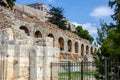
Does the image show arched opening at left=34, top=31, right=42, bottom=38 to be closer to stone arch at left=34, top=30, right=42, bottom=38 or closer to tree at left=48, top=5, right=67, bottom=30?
stone arch at left=34, top=30, right=42, bottom=38

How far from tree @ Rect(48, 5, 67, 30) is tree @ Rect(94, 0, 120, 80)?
52805 millimetres

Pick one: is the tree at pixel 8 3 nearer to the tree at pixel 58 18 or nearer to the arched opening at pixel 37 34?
the arched opening at pixel 37 34

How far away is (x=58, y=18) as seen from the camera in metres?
68.0

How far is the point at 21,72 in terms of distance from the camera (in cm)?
1345

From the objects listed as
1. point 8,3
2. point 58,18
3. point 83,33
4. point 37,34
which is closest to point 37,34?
point 37,34

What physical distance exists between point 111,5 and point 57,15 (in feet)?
171

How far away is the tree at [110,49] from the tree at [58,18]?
52805 mm

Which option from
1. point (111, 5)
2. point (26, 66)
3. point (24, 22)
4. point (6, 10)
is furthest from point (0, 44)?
point (24, 22)

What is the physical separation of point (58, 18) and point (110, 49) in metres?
54.9

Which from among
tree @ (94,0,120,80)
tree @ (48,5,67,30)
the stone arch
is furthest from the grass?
tree @ (48,5,67,30)

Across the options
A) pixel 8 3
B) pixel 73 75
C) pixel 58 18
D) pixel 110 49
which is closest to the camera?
pixel 110 49

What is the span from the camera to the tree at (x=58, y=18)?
67.5 m

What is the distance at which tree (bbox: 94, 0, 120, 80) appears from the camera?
1282 cm

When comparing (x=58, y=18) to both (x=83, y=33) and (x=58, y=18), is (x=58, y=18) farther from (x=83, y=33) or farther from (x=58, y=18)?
(x=83, y=33)
